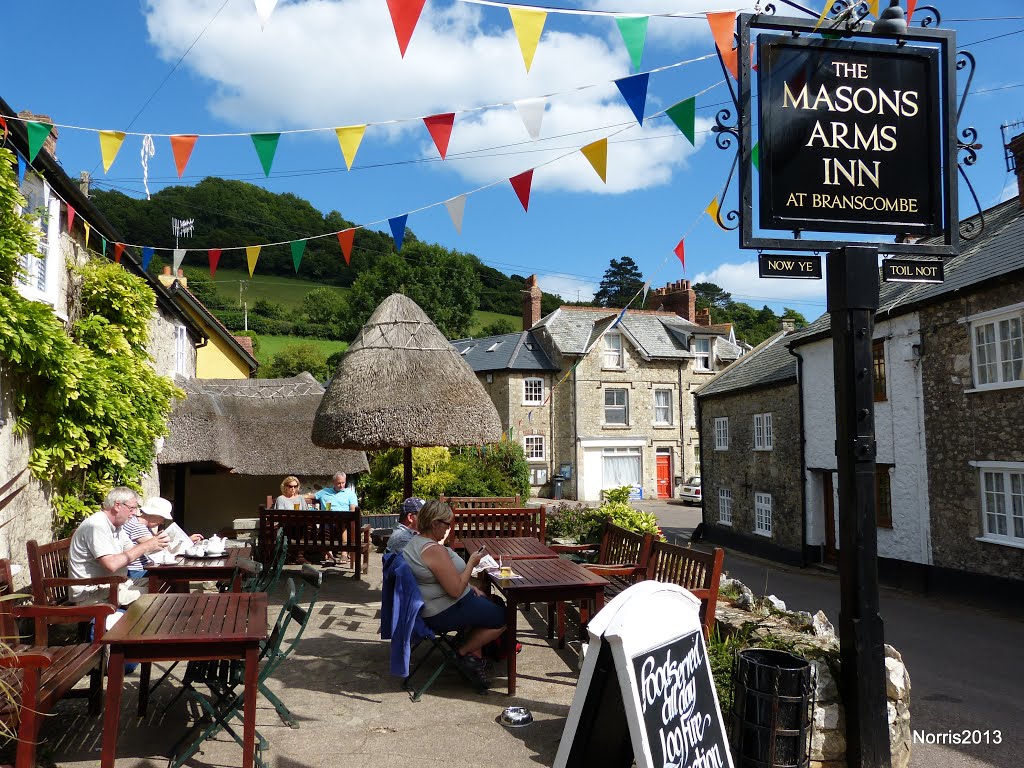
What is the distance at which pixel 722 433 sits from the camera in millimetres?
22266

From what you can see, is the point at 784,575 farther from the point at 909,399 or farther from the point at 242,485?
the point at 242,485

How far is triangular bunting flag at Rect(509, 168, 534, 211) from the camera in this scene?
24.9ft

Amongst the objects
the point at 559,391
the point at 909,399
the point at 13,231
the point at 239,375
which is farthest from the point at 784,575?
the point at 239,375

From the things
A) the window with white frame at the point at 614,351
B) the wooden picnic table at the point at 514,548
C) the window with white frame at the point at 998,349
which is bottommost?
the wooden picnic table at the point at 514,548

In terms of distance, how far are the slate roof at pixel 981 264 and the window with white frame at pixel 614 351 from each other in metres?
19.3

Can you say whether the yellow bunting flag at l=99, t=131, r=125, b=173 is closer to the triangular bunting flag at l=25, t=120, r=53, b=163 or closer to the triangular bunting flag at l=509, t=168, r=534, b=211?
the triangular bunting flag at l=25, t=120, r=53, b=163

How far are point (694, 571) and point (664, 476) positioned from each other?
31142mm

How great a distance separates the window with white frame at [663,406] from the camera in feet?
117

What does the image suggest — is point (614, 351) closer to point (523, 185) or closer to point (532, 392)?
point (532, 392)

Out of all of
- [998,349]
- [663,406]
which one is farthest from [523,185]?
[663,406]

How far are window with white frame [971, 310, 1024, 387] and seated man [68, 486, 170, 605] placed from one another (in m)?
12.4

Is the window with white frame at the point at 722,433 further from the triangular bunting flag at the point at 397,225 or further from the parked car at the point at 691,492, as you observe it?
the triangular bunting flag at the point at 397,225

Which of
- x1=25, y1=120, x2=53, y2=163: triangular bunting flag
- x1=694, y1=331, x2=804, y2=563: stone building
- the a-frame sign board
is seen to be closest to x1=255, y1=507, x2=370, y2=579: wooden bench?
x1=25, y1=120, x2=53, y2=163: triangular bunting flag

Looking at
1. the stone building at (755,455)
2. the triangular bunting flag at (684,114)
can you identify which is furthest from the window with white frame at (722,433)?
the triangular bunting flag at (684,114)
